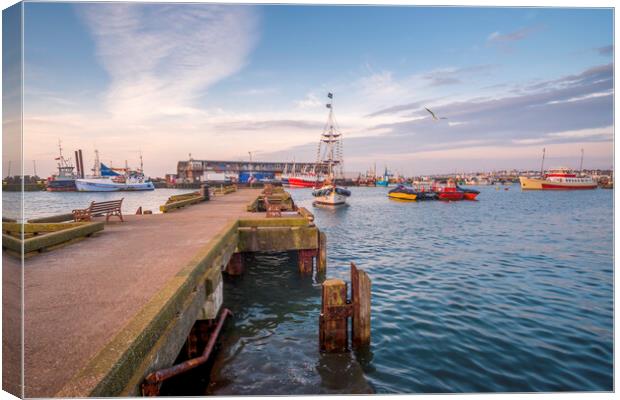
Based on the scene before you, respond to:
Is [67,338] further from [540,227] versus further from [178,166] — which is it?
[178,166]

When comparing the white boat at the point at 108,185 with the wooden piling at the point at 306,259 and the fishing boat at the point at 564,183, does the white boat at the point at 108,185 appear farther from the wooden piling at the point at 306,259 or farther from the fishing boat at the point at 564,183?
the fishing boat at the point at 564,183

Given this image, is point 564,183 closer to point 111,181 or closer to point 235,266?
point 235,266

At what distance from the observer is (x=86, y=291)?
5.95m

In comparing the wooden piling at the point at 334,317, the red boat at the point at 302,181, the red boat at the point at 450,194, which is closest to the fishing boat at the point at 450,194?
the red boat at the point at 450,194

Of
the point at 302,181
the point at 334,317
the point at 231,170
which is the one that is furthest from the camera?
the point at 231,170

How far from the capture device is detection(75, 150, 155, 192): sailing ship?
4043 inches

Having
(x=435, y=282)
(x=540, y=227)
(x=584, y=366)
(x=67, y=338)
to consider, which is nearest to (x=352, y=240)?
(x=435, y=282)

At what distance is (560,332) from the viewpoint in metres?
9.48

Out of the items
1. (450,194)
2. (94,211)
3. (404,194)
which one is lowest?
(404,194)

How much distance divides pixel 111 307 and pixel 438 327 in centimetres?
844

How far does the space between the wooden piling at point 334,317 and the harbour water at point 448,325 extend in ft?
1.32

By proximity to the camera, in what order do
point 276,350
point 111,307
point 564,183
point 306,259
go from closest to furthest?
1. point 111,307
2. point 276,350
3. point 306,259
4. point 564,183

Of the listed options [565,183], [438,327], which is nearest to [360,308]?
[438,327]

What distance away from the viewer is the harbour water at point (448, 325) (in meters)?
7.24
